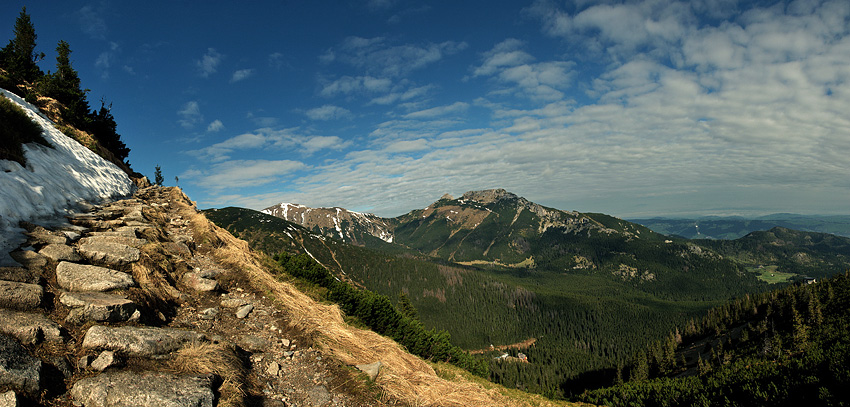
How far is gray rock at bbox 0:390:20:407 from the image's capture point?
4386 mm

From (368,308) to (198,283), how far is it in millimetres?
16872

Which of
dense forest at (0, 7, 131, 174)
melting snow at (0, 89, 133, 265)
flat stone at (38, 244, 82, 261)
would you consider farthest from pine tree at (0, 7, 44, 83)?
flat stone at (38, 244, 82, 261)

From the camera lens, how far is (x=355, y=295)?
88.0 feet

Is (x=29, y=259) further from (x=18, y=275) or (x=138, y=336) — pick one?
(x=138, y=336)

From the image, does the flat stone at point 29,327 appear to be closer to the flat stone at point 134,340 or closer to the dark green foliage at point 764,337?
the flat stone at point 134,340

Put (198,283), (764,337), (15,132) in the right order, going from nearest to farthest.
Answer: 1. (198,283)
2. (15,132)
3. (764,337)

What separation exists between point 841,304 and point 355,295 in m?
167

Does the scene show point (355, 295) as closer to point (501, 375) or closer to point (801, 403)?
point (801, 403)

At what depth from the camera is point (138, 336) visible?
692 cm

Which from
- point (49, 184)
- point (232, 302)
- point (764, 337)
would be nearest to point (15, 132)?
point (49, 184)

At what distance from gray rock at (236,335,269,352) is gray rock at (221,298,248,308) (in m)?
2.33

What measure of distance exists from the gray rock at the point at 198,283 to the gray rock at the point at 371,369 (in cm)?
720

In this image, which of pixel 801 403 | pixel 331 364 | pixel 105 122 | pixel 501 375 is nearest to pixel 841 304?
pixel 501 375

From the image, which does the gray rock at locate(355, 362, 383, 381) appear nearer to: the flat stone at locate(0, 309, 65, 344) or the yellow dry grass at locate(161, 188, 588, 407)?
the yellow dry grass at locate(161, 188, 588, 407)
